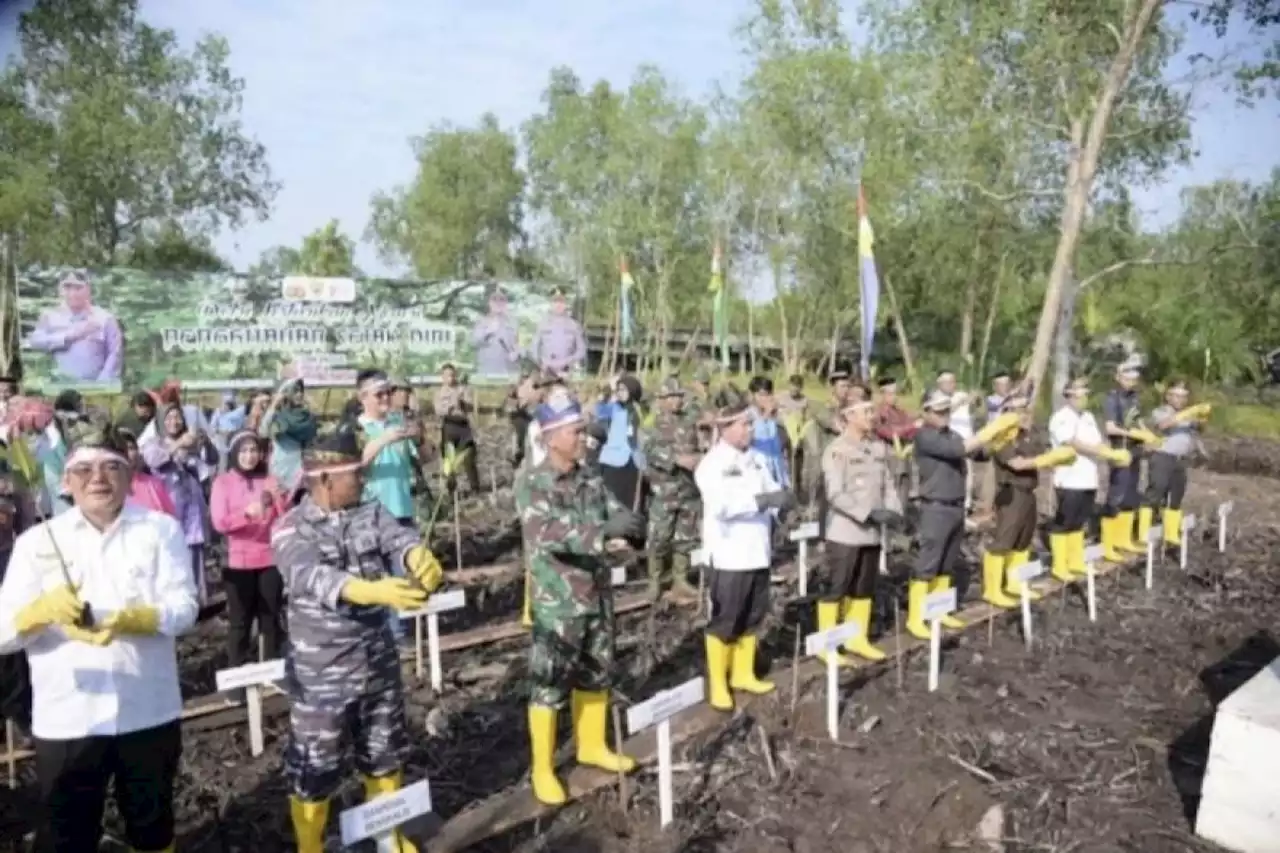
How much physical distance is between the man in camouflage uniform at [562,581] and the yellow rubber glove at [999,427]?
3749 mm

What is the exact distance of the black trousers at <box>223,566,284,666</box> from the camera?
20.1ft

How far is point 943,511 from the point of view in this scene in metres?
7.59

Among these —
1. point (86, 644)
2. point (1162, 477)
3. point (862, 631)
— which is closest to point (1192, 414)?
point (1162, 477)

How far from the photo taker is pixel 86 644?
11.3 ft

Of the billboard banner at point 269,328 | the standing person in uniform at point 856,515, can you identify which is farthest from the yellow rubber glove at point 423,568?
the billboard banner at point 269,328

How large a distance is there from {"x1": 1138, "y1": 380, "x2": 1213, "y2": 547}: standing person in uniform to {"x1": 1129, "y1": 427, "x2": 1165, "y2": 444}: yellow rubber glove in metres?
0.11

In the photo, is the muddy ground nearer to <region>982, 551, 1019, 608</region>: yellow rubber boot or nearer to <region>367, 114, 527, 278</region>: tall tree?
<region>982, 551, 1019, 608</region>: yellow rubber boot

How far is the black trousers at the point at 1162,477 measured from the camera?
1056cm

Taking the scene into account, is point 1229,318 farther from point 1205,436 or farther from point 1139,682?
point 1139,682

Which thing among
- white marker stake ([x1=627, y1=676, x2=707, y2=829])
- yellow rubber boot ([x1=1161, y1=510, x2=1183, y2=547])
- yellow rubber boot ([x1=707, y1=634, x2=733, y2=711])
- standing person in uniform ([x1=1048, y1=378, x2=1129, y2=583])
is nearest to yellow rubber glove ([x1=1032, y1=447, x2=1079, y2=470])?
standing person in uniform ([x1=1048, y1=378, x2=1129, y2=583])

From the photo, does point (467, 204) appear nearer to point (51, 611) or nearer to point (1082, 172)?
point (1082, 172)

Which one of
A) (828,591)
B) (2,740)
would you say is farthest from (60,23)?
(828,591)

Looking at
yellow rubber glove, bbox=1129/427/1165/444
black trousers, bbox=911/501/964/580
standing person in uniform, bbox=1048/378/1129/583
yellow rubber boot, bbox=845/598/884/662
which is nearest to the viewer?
yellow rubber boot, bbox=845/598/884/662

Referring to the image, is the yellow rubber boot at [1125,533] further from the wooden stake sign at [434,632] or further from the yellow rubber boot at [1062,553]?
the wooden stake sign at [434,632]
